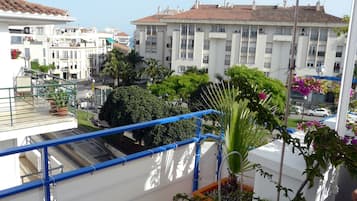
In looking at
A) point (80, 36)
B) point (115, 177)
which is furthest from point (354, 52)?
point (80, 36)

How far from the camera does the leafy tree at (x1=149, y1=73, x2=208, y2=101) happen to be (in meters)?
29.3

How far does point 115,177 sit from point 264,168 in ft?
3.47

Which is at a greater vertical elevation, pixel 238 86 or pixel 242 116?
pixel 238 86

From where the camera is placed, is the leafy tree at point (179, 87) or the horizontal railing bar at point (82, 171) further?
the leafy tree at point (179, 87)

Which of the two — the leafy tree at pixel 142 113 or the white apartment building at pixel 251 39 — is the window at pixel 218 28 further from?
the leafy tree at pixel 142 113

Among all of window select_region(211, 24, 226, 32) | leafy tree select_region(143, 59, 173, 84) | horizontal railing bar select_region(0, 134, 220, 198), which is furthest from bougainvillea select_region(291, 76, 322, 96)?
leafy tree select_region(143, 59, 173, 84)

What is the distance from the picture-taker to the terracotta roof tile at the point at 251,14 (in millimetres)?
34794

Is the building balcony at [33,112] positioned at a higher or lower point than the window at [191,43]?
lower

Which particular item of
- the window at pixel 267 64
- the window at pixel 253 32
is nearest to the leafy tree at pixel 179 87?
the window at pixel 267 64

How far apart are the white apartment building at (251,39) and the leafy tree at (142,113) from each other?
18229mm

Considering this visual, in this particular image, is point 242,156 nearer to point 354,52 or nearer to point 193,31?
point 354,52

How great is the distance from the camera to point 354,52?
1796mm

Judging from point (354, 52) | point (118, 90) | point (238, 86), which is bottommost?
point (118, 90)

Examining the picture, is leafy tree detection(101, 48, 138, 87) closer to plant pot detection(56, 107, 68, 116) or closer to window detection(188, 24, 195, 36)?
window detection(188, 24, 195, 36)
